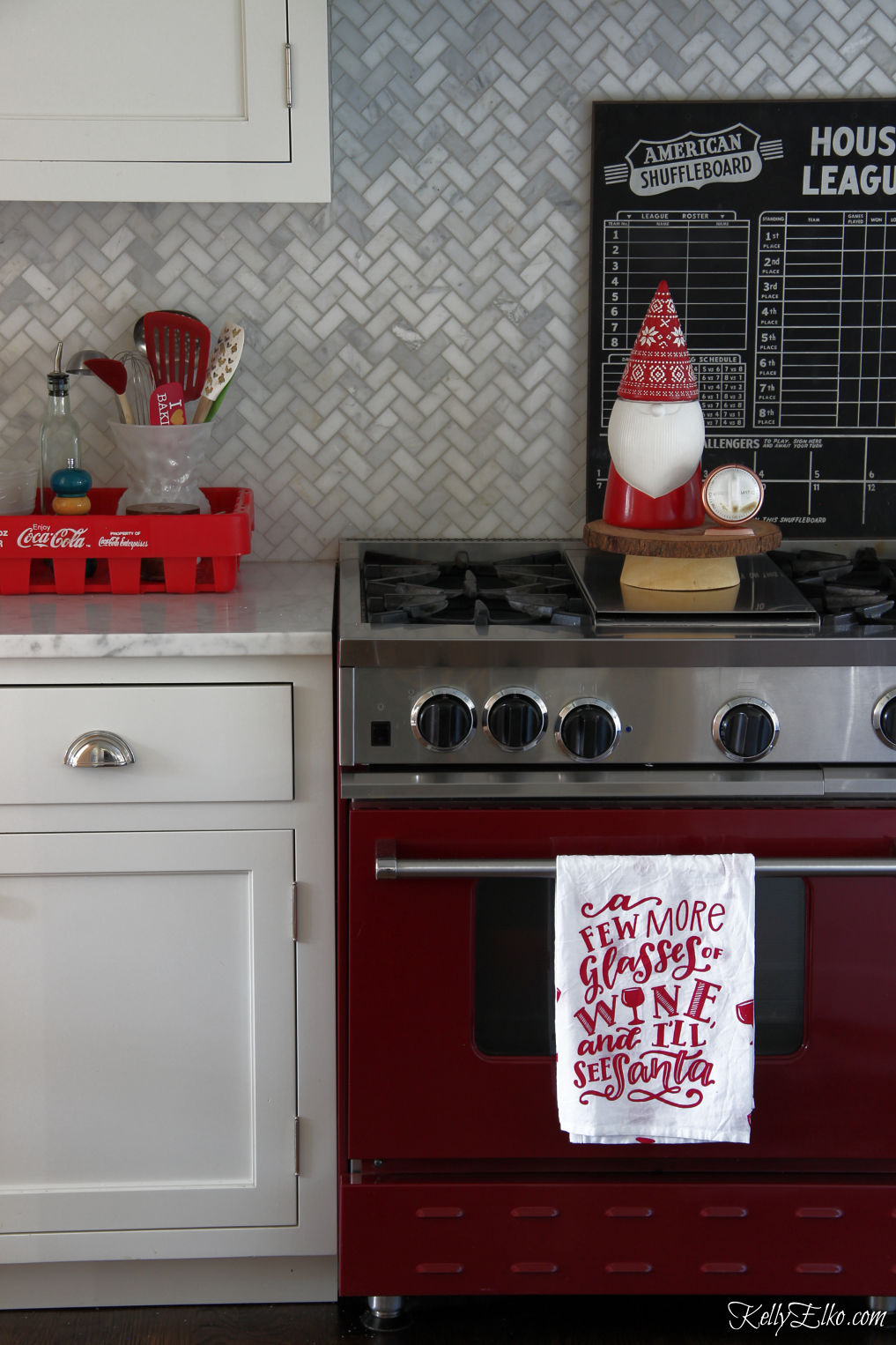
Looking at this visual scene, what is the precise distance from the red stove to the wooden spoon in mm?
525

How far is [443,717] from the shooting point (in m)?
1.56

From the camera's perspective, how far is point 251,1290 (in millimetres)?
1820

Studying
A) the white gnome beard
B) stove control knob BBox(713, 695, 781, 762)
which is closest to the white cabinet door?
stove control knob BBox(713, 695, 781, 762)

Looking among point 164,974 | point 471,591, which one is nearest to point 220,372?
point 471,591

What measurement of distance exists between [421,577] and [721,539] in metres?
0.46

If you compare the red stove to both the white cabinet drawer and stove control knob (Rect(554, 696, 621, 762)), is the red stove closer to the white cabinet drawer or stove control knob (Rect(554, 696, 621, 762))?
stove control knob (Rect(554, 696, 621, 762))

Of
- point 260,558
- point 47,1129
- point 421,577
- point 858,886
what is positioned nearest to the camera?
point 858,886

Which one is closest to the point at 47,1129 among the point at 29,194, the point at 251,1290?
the point at 251,1290

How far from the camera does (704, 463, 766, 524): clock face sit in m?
1.72

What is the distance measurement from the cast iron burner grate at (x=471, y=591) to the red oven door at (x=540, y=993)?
0.25 meters

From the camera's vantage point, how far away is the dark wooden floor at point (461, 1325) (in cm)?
175

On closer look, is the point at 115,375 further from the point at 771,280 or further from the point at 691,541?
the point at 771,280

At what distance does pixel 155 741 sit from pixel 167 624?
0.15 metres

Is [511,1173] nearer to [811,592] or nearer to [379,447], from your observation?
[811,592]
